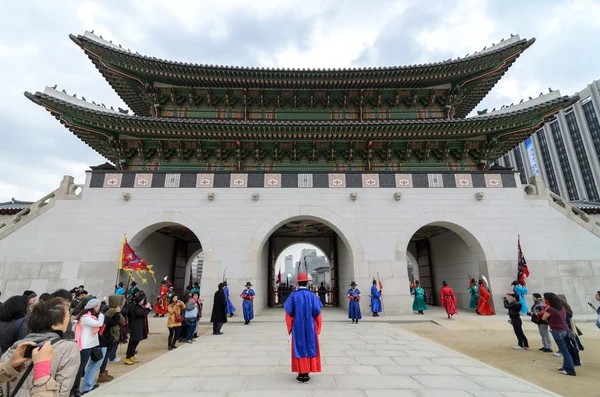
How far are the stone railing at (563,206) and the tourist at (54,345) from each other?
57.2 ft

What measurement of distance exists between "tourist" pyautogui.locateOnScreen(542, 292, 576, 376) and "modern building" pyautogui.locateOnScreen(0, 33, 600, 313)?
6.99 meters

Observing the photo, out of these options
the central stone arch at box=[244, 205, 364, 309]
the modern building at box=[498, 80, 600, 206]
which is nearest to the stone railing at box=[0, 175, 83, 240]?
the central stone arch at box=[244, 205, 364, 309]

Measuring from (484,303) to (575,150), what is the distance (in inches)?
2411

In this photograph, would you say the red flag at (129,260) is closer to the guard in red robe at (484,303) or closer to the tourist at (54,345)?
the tourist at (54,345)

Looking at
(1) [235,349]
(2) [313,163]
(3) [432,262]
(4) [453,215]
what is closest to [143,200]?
(2) [313,163]

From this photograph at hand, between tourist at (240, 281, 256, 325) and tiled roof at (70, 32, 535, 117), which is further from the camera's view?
tiled roof at (70, 32, 535, 117)

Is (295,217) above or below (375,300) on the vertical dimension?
above

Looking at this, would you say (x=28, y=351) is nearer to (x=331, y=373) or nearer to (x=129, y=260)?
(x=331, y=373)

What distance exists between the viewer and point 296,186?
1398cm

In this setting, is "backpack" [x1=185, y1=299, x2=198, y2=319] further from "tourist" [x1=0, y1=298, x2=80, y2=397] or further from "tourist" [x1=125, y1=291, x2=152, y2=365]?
"tourist" [x1=0, y1=298, x2=80, y2=397]

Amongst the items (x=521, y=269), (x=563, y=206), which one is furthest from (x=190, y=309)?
(x=563, y=206)

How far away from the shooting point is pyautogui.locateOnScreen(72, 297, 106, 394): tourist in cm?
448

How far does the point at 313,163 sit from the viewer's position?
14.9 m

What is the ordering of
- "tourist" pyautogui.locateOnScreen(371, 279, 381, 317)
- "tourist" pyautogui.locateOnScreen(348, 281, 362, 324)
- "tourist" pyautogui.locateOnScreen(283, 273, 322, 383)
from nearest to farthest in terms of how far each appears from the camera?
"tourist" pyautogui.locateOnScreen(283, 273, 322, 383) → "tourist" pyautogui.locateOnScreen(348, 281, 362, 324) → "tourist" pyautogui.locateOnScreen(371, 279, 381, 317)
